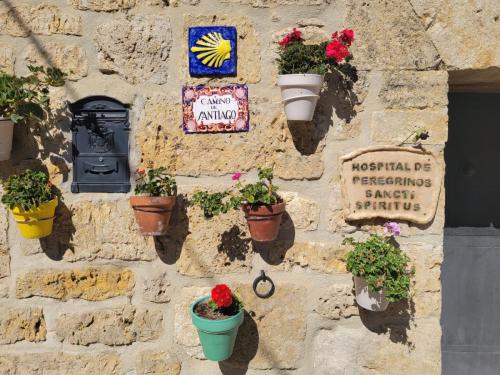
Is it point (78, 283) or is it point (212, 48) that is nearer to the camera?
point (212, 48)

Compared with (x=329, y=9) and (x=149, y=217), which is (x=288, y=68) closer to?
(x=329, y=9)

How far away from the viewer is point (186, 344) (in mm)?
1977

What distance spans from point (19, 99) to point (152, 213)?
806mm

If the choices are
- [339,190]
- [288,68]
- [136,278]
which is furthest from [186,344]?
[288,68]

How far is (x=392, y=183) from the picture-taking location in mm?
1853

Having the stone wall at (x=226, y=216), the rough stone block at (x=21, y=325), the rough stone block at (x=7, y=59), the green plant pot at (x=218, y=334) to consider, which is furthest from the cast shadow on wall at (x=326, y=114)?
the rough stone block at (x=21, y=325)

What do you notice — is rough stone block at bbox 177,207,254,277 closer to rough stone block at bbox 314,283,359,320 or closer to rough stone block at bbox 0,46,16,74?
rough stone block at bbox 314,283,359,320

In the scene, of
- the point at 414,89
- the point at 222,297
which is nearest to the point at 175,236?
the point at 222,297

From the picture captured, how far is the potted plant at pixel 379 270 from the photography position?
5.54 feet

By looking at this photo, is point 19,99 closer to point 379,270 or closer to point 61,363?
point 61,363

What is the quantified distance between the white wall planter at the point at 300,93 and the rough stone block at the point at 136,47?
24.1 inches

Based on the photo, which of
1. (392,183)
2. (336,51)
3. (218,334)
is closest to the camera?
(336,51)

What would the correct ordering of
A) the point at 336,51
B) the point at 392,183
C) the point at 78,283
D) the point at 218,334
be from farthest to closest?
the point at 78,283 → the point at 392,183 → the point at 218,334 → the point at 336,51

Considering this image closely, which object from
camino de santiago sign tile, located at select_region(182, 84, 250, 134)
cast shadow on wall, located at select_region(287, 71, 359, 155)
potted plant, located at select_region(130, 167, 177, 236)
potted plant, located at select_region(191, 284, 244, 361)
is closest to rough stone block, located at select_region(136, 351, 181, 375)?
potted plant, located at select_region(191, 284, 244, 361)
